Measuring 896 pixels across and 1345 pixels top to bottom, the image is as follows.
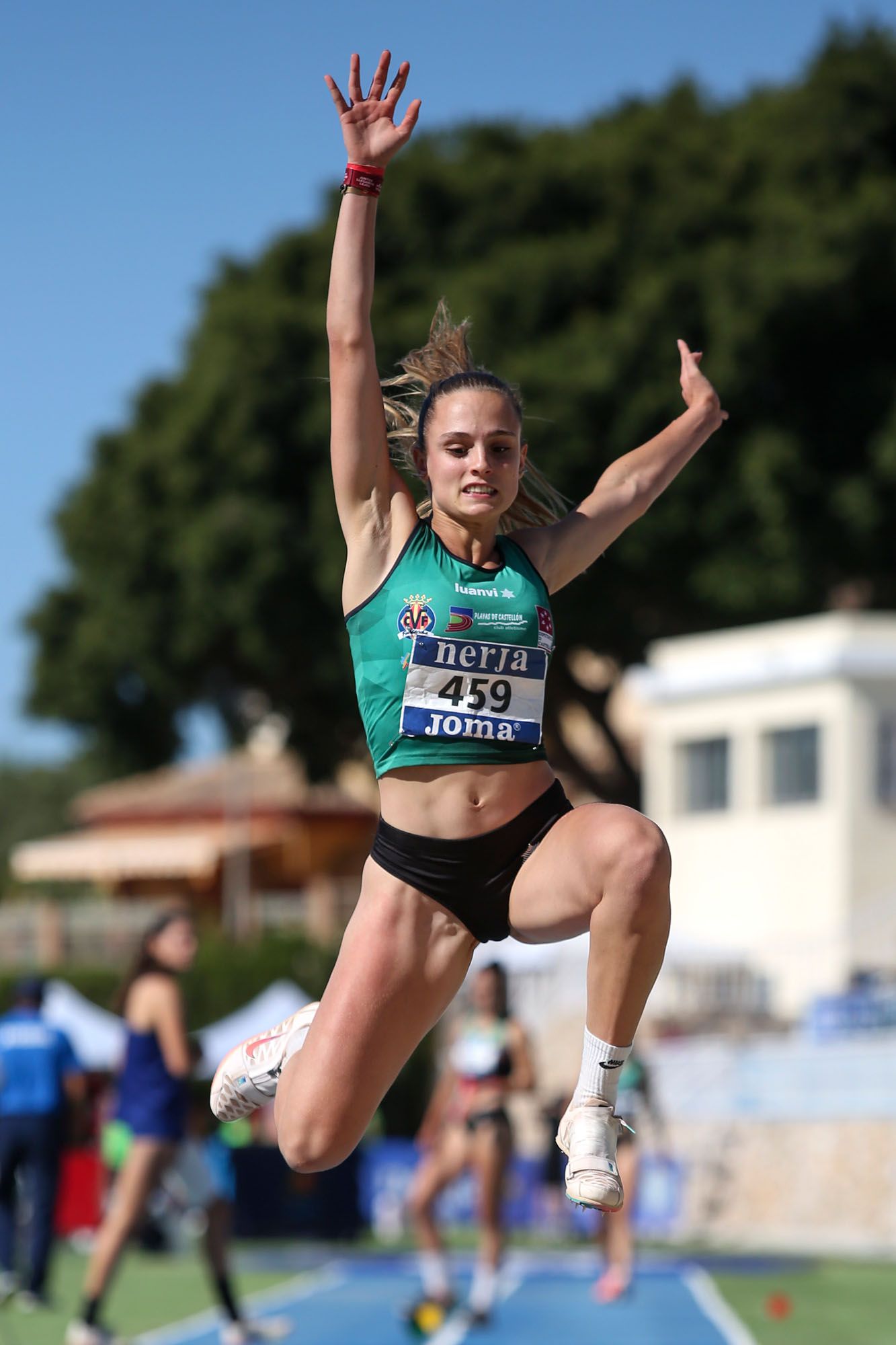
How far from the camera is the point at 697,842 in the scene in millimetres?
33750

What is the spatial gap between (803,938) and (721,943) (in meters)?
1.80

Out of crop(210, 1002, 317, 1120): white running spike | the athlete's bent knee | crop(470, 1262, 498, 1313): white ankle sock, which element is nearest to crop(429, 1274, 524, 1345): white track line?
crop(470, 1262, 498, 1313): white ankle sock

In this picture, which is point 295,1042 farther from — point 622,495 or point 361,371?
point 361,371

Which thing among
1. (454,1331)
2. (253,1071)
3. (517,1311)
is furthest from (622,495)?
(517,1311)

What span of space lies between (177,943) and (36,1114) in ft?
10.2

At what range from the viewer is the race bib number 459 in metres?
5.06

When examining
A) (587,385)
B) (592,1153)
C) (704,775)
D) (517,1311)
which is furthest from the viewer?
(704,775)

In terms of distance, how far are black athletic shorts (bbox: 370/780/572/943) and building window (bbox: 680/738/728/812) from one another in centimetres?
2849

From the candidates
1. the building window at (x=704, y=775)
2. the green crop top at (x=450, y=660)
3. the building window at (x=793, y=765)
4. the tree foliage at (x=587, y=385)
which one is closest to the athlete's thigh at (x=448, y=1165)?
the green crop top at (x=450, y=660)

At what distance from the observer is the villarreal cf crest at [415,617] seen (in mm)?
5070

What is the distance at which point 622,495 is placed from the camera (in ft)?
18.4

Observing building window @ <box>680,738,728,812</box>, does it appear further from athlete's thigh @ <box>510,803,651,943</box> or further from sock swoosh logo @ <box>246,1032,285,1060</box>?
athlete's thigh @ <box>510,803,651,943</box>

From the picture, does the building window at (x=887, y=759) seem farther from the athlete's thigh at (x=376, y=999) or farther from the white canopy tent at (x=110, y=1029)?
the athlete's thigh at (x=376, y=999)

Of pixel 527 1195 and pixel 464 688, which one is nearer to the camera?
pixel 464 688
